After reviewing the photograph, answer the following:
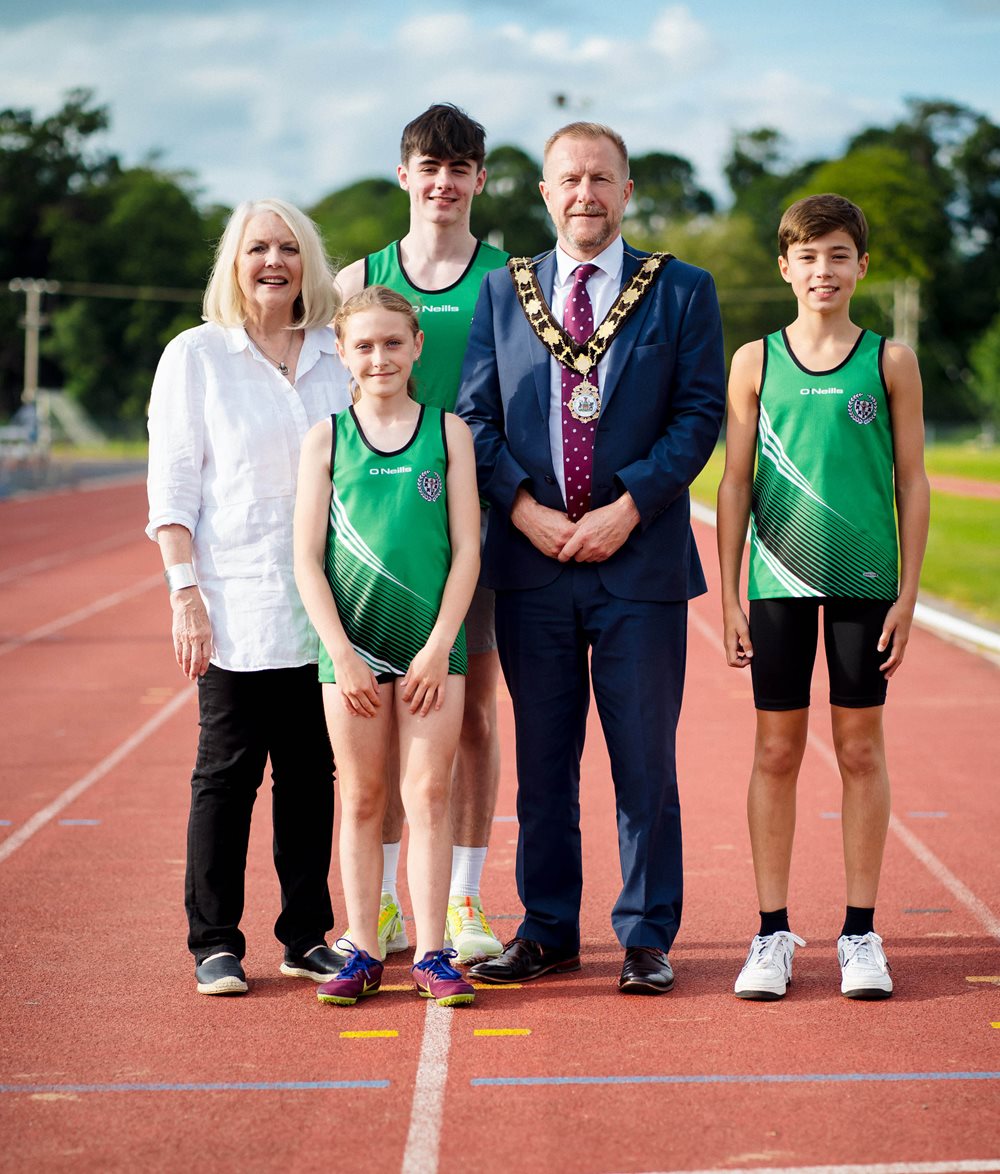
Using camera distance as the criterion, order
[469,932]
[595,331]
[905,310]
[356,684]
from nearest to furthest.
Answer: [356,684] < [595,331] < [469,932] < [905,310]

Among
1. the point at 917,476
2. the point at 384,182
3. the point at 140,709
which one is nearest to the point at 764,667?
the point at 917,476

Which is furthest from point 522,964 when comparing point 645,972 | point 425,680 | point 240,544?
point 240,544

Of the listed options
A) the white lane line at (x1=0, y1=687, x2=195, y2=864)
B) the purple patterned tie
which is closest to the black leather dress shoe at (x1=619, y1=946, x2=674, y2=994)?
the purple patterned tie

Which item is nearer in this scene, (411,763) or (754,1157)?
(754,1157)

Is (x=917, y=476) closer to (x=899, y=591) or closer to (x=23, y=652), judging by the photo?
(x=899, y=591)

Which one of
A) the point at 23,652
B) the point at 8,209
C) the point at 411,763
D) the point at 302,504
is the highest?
the point at 8,209

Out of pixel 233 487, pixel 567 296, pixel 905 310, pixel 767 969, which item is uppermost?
pixel 905 310

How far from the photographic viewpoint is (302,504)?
14.4 feet

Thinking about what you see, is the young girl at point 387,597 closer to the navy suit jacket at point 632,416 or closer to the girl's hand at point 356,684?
the girl's hand at point 356,684

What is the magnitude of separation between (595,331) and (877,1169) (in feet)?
7.80

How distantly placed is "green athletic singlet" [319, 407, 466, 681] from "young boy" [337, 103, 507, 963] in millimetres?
575

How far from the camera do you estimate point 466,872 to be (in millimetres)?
5008

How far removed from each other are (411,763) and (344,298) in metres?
1.50

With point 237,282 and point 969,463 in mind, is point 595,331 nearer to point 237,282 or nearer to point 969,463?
point 237,282
